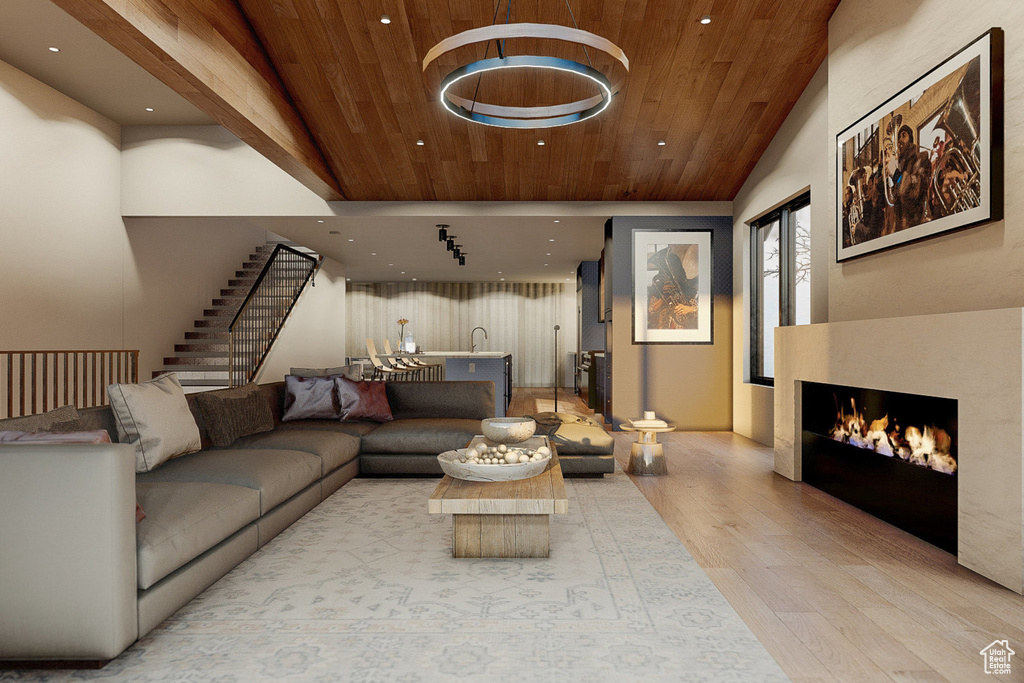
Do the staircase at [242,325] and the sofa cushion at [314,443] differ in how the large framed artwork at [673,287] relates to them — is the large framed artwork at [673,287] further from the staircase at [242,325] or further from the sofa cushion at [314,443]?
the staircase at [242,325]

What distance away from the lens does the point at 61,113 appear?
685 centimetres

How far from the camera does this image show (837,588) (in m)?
2.54

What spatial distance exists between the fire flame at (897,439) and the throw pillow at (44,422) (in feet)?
13.5

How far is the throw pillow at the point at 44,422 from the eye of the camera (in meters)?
2.47

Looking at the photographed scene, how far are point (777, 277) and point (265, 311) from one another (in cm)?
764

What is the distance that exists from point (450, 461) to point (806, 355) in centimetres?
301

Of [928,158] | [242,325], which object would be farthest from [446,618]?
[242,325]

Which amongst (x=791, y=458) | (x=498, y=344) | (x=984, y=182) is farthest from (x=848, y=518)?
(x=498, y=344)

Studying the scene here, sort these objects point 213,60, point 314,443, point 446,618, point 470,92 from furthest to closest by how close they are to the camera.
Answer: point 470,92
point 213,60
point 314,443
point 446,618

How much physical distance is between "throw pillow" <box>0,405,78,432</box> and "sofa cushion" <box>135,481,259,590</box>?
404 mm

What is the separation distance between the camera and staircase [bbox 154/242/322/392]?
343 inches

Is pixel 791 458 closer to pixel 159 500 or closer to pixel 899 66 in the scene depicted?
pixel 899 66

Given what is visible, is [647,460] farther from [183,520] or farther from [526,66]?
[183,520]

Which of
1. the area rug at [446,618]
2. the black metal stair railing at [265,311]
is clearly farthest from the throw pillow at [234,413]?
the black metal stair railing at [265,311]
